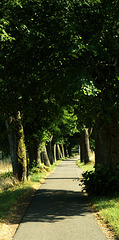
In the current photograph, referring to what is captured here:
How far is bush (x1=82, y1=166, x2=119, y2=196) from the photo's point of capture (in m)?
10.7

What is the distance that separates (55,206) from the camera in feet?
33.2

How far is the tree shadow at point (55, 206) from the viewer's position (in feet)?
27.4

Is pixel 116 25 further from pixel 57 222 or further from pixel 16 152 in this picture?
pixel 16 152

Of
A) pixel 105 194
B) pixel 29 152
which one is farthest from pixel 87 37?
pixel 29 152

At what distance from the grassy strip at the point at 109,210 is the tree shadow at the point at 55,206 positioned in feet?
1.16

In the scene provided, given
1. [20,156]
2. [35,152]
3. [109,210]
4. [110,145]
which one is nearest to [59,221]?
[109,210]

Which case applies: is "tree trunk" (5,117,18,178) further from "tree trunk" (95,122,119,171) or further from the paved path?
"tree trunk" (95,122,119,171)

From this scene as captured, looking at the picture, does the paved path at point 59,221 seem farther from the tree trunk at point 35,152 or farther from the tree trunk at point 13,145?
the tree trunk at point 35,152

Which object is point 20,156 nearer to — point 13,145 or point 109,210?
point 13,145

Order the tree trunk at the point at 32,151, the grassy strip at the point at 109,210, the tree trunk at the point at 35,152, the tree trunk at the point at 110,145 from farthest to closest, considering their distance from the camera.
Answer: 1. the tree trunk at the point at 32,151
2. the tree trunk at the point at 35,152
3. the tree trunk at the point at 110,145
4. the grassy strip at the point at 109,210

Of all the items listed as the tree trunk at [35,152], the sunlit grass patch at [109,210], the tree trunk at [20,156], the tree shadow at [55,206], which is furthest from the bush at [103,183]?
the tree trunk at [35,152]

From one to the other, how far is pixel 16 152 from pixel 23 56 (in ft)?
22.3

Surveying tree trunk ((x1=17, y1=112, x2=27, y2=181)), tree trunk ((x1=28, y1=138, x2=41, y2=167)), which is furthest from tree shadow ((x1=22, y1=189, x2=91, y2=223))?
tree trunk ((x1=28, y1=138, x2=41, y2=167))

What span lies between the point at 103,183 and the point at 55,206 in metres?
1.97
